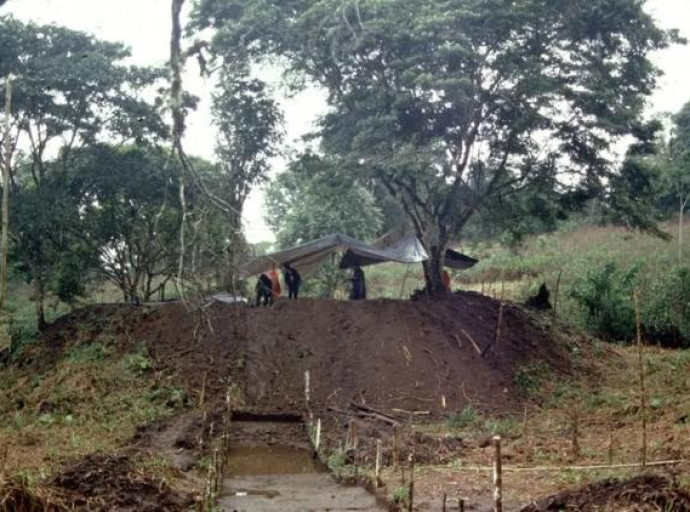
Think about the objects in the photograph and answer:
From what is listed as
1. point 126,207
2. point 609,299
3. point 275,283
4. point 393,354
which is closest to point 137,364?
point 275,283

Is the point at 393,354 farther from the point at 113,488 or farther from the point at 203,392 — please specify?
the point at 113,488

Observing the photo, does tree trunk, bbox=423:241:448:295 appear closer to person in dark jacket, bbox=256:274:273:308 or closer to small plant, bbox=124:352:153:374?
person in dark jacket, bbox=256:274:273:308

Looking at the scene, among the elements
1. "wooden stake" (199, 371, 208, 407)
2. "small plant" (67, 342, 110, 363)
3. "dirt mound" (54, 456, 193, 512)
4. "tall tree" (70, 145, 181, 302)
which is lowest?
"dirt mound" (54, 456, 193, 512)

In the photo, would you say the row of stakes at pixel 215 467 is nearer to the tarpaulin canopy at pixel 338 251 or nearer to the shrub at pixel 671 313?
the tarpaulin canopy at pixel 338 251

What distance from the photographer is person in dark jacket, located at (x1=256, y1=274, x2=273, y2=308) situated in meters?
19.7

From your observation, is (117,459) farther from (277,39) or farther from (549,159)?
(549,159)

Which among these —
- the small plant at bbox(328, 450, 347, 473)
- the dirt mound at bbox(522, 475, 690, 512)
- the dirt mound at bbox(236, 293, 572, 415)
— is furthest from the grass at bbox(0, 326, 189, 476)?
the dirt mound at bbox(522, 475, 690, 512)

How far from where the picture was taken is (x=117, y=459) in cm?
998

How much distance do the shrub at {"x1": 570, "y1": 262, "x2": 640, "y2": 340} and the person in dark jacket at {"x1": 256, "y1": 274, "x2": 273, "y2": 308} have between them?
9544 mm

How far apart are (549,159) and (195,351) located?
9.22 meters

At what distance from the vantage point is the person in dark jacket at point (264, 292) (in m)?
19.7

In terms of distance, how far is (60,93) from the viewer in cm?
1873

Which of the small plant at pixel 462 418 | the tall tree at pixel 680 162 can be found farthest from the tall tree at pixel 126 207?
the tall tree at pixel 680 162

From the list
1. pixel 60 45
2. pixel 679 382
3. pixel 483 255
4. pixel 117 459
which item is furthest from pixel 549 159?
pixel 483 255
